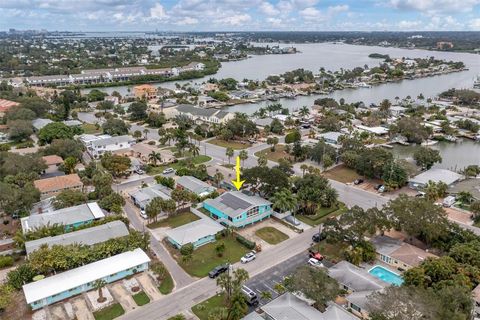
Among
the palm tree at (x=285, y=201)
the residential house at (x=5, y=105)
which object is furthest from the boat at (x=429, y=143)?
the residential house at (x=5, y=105)

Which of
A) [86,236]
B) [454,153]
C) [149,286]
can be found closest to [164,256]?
[149,286]

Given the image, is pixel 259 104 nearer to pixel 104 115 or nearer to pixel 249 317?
pixel 104 115

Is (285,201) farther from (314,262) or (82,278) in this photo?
(82,278)

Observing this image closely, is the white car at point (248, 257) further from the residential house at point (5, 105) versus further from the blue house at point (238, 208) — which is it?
the residential house at point (5, 105)

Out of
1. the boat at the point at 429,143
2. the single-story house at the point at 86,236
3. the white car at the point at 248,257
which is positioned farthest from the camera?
the boat at the point at 429,143

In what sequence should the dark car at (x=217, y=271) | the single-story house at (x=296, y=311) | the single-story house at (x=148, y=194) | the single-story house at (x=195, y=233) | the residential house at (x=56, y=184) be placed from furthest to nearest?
the residential house at (x=56, y=184) < the single-story house at (x=148, y=194) < the single-story house at (x=195, y=233) < the dark car at (x=217, y=271) < the single-story house at (x=296, y=311)

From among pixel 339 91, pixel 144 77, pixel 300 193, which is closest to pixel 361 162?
pixel 300 193
